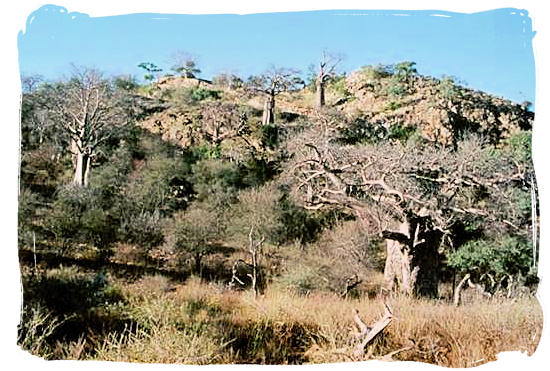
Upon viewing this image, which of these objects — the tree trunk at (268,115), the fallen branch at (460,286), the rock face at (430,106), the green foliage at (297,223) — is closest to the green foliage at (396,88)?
the rock face at (430,106)

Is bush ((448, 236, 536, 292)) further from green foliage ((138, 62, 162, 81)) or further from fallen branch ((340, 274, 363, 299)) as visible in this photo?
green foliage ((138, 62, 162, 81))

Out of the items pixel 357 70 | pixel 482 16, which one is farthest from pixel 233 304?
pixel 482 16

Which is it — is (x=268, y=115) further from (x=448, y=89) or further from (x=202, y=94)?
(x=448, y=89)

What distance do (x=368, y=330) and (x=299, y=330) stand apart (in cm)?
30

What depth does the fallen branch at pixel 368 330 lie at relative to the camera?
2516 millimetres

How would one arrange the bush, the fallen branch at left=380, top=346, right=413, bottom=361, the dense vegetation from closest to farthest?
Result: the fallen branch at left=380, top=346, right=413, bottom=361, the dense vegetation, the bush

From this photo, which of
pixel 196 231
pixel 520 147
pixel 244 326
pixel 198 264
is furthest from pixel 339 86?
pixel 244 326

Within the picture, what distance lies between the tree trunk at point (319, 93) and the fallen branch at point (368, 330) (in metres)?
1.02

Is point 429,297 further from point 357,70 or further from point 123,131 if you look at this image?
point 123,131

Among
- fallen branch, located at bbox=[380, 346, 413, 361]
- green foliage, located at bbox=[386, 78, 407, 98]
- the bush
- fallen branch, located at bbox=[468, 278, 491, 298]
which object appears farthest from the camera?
green foliage, located at bbox=[386, 78, 407, 98]

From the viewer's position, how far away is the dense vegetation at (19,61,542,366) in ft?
8.54

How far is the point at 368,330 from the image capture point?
2.56m

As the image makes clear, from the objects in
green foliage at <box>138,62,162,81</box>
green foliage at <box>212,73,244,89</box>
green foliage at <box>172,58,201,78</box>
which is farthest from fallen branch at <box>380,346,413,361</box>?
green foliage at <box>138,62,162,81</box>

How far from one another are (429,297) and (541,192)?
72cm
